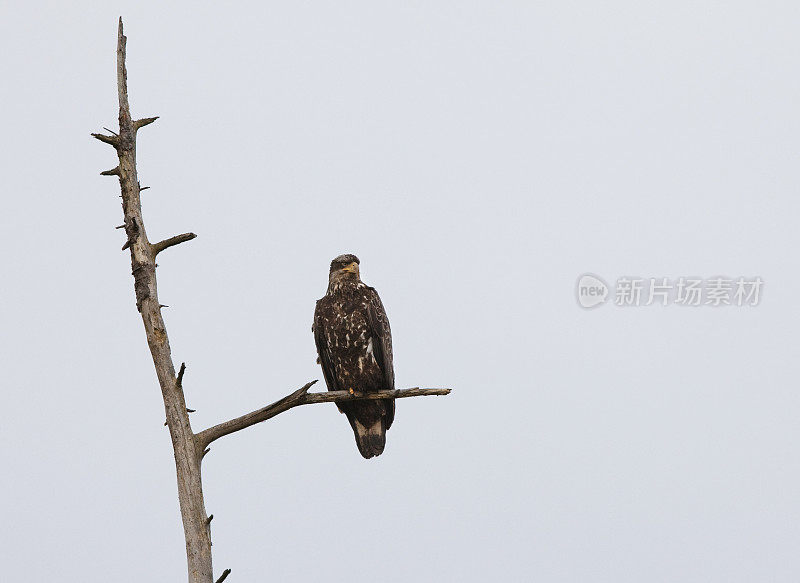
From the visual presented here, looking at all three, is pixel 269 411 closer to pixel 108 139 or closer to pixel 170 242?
pixel 170 242

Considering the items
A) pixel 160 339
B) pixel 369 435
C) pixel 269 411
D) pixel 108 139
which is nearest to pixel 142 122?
pixel 108 139

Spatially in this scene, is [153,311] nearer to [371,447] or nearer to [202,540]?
[202,540]

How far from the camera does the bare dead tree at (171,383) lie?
873 centimetres

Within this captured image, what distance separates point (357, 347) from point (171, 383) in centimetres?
251

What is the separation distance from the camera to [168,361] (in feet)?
29.2

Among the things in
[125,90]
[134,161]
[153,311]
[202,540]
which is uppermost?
[125,90]

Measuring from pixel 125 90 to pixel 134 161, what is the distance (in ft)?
2.02

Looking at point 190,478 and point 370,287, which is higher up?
point 370,287

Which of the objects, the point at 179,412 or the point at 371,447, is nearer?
the point at 179,412

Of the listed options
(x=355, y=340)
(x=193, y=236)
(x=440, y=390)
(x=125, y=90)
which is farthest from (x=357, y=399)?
(x=125, y=90)

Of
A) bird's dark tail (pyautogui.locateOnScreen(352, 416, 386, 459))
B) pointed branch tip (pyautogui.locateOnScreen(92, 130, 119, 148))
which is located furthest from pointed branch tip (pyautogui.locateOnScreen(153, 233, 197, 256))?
bird's dark tail (pyautogui.locateOnScreen(352, 416, 386, 459))

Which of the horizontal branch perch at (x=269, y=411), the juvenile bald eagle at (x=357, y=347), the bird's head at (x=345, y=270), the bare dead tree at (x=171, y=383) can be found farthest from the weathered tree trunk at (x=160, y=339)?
the bird's head at (x=345, y=270)

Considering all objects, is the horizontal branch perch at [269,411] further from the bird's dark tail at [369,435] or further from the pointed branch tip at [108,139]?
the pointed branch tip at [108,139]

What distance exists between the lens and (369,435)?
11227 millimetres
